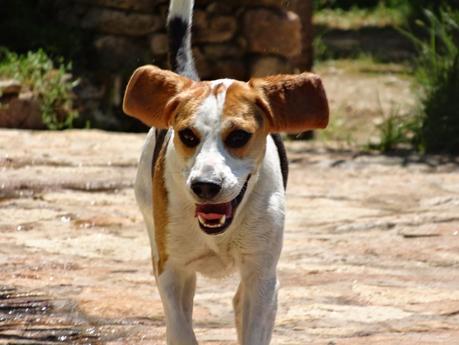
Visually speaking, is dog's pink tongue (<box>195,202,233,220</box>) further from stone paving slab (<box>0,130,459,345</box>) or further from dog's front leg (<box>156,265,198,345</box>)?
stone paving slab (<box>0,130,459,345</box>)

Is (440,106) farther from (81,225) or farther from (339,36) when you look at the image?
(339,36)

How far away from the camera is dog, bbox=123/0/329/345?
405 centimetres

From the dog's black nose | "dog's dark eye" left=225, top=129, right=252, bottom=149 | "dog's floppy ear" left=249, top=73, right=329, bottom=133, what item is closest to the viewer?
the dog's black nose

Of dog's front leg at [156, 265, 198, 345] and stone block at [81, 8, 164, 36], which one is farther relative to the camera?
stone block at [81, 8, 164, 36]

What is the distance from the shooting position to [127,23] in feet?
33.6

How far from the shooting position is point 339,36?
1524 centimetres

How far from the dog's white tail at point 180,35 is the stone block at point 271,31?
504cm

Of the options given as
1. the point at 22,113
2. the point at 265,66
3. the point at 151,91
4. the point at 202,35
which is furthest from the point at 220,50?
the point at 151,91

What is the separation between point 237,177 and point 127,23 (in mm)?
6399

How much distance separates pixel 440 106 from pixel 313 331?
4956mm

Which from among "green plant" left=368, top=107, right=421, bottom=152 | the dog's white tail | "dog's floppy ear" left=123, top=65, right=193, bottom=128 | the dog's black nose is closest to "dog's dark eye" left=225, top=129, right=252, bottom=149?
the dog's black nose

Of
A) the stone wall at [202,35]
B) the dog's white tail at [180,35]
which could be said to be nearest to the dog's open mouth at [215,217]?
the dog's white tail at [180,35]

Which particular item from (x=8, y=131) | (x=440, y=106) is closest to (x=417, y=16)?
(x=440, y=106)

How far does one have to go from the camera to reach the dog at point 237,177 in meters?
4.05
